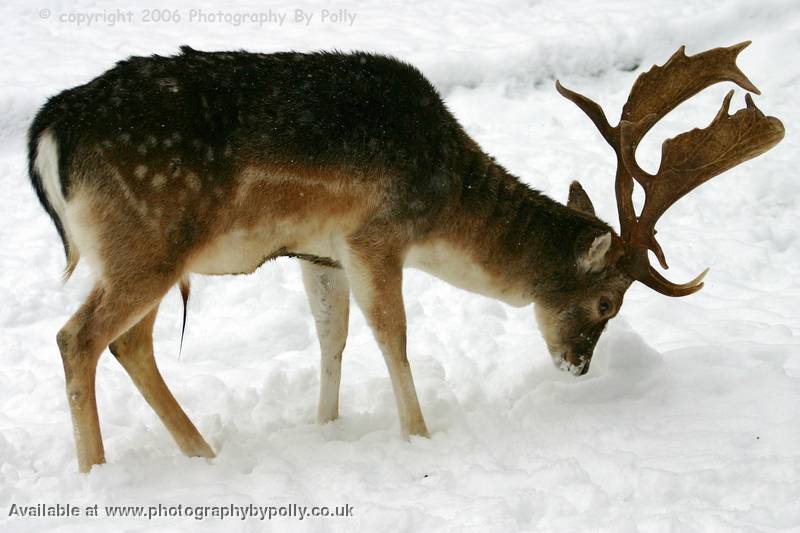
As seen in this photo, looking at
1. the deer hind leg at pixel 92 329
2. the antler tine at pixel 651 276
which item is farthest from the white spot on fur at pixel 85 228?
the antler tine at pixel 651 276

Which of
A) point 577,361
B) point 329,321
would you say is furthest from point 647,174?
point 329,321

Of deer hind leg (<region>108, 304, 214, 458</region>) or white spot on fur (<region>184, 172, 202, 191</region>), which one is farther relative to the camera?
deer hind leg (<region>108, 304, 214, 458</region>)

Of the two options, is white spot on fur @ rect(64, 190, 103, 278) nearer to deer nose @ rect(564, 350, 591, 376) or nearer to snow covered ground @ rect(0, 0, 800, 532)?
snow covered ground @ rect(0, 0, 800, 532)

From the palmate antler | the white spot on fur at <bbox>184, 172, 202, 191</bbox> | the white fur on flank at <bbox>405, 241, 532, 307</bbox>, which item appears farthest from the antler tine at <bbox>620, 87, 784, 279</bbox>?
the white spot on fur at <bbox>184, 172, 202, 191</bbox>

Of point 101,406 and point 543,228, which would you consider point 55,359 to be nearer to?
point 101,406

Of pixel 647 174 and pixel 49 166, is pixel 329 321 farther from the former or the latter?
pixel 647 174

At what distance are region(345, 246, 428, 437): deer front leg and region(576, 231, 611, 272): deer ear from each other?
1.06 metres

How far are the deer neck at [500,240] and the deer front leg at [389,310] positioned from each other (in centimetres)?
25

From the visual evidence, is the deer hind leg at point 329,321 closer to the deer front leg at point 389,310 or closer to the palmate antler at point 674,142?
the deer front leg at point 389,310

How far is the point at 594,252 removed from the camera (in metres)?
5.07

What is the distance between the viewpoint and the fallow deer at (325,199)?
4266 mm

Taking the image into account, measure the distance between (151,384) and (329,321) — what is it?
3.59 ft

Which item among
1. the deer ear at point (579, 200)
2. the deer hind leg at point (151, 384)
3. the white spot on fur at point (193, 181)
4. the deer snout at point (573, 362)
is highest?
the white spot on fur at point (193, 181)

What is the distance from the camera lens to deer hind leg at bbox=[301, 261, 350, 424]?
17.4ft
